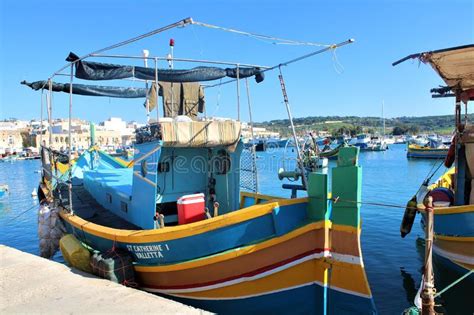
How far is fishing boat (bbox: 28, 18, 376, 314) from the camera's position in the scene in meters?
5.53

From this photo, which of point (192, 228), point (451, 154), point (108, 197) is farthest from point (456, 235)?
point (108, 197)

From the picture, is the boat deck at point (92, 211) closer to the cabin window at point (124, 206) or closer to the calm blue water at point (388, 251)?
the cabin window at point (124, 206)

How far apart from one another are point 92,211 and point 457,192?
8832mm

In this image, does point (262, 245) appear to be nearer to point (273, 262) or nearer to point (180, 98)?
point (273, 262)

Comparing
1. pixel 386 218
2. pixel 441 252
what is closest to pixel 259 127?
pixel 441 252

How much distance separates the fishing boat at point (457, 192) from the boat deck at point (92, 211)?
6.14 meters

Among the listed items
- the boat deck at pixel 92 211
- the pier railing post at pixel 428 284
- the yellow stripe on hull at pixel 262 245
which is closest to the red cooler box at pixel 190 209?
the yellow stripe on hull at pixel 262 245

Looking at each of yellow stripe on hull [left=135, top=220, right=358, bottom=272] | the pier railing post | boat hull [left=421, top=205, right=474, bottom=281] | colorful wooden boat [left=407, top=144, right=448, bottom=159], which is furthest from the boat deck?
colorful wooden boat [left=407, top=144, right=448, bottom=159]

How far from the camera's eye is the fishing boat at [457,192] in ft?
25.4

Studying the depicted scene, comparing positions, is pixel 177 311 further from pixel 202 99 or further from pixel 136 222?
pixel 202 99

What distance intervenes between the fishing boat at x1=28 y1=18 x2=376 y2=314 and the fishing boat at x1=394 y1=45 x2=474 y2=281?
2530mm

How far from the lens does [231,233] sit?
574cm

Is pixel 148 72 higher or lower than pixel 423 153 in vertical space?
higher

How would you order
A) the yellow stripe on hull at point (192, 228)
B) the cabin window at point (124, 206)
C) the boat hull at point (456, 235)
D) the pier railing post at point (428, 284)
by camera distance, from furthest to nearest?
1. the cabin window at point (124, 206)
2. the boat hull at point (456, 235)
3. the yellow stripe on hull at point (192, 228)
4. the pier railing post at point (428, 284)
